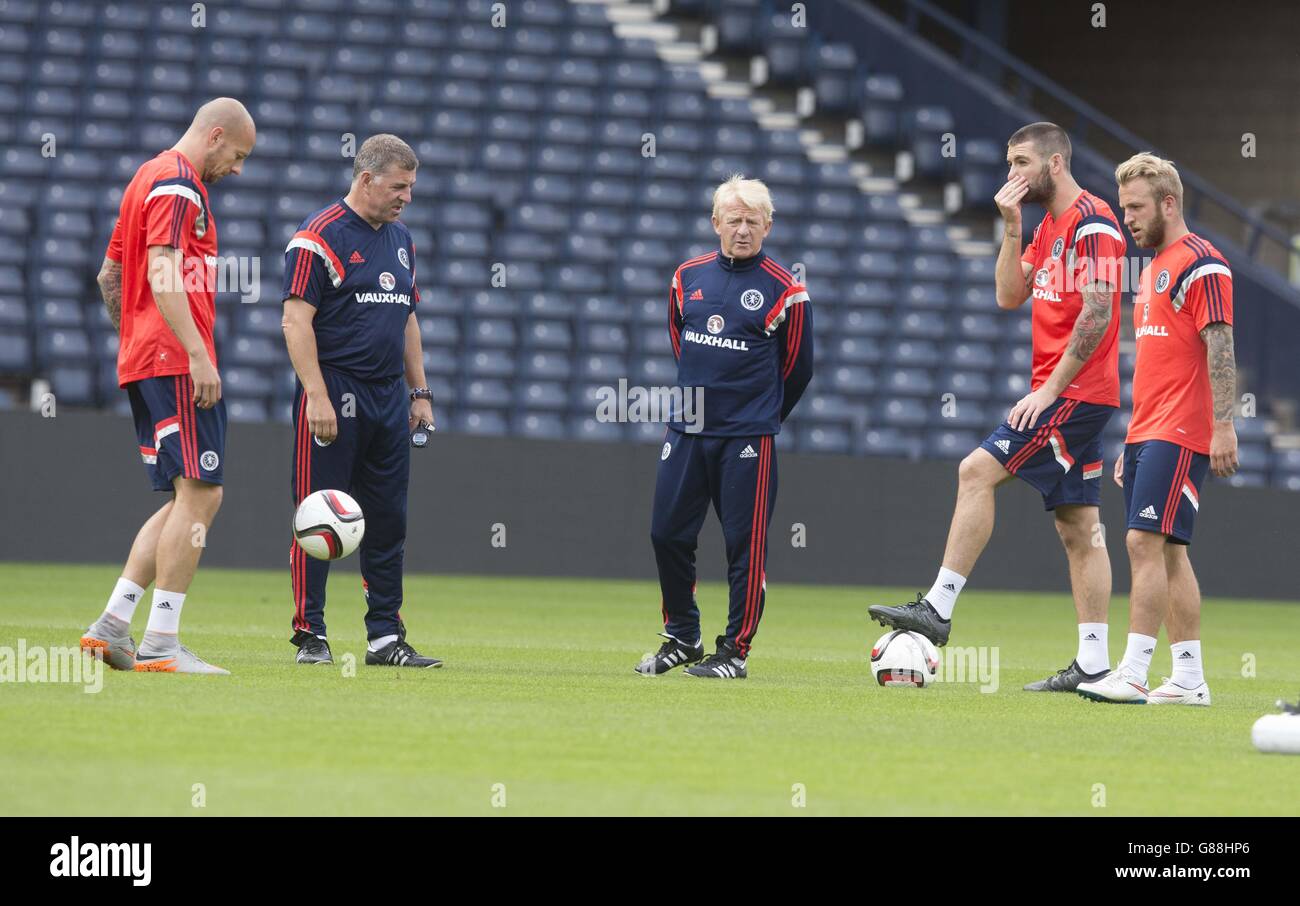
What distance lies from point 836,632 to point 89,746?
299 inches

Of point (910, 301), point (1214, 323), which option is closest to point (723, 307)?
point (1214, 323)

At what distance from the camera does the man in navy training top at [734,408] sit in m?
8.73

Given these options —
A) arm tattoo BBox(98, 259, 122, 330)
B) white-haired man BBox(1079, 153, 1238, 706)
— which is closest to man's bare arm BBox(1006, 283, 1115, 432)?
white-haired man BBox(1079, 153, 1238, 706)

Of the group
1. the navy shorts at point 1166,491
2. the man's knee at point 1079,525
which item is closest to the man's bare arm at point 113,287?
the man's knee at point 1079,525

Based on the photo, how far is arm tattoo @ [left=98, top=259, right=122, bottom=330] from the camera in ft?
27.2

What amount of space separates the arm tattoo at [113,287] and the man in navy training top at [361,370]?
72 cm

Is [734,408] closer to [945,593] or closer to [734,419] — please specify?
[734,419]

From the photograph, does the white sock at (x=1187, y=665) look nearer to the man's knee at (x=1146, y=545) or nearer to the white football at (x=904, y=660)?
the man's knee at (x=1146, y=545)

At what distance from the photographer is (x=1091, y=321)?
8.45 meters

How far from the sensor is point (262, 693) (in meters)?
7.34

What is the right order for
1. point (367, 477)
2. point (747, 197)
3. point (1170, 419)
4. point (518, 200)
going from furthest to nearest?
point (518, 200), point (367, 477), point (747, 197), point (1170, 419)

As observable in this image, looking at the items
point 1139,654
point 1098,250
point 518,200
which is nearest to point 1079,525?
point 1139,654

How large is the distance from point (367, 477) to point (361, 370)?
20.2 inches
